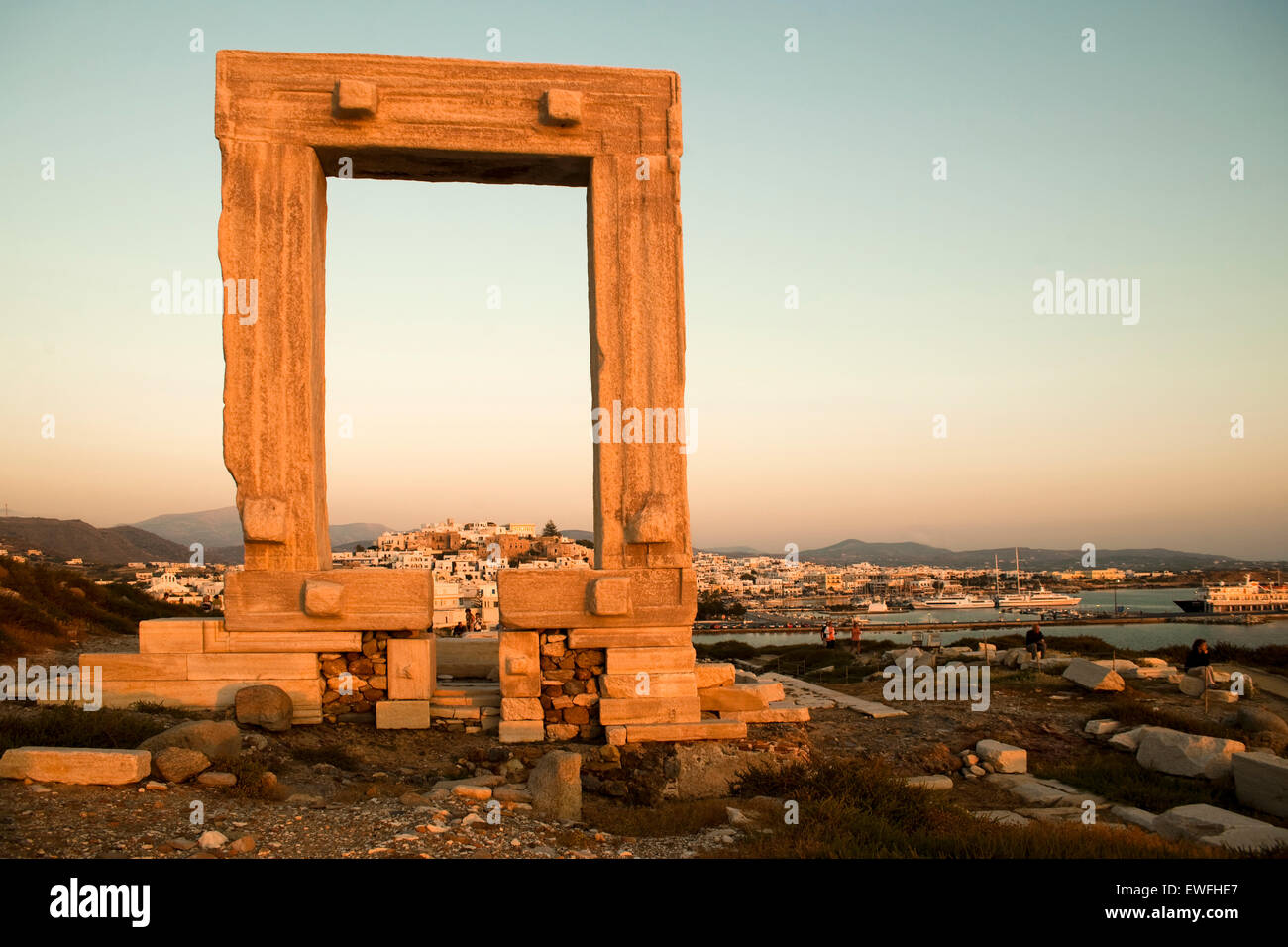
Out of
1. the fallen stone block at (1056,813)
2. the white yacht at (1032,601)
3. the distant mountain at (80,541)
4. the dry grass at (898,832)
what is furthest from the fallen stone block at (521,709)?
the white yacht at (1032,601)

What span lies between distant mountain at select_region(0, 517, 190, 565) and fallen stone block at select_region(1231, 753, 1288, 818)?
30.2 meters

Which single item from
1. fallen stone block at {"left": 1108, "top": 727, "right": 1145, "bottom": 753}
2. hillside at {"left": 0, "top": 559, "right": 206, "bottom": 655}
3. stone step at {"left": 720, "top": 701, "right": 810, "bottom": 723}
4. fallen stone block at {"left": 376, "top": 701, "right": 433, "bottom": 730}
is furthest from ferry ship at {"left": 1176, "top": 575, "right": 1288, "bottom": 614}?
hillside at {"left": 0, "top": 559, "right": 206, "bottom": 655}

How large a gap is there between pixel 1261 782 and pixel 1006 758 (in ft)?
7.04

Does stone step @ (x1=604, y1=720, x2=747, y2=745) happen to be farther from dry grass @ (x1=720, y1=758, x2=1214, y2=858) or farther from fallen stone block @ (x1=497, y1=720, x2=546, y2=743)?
dry grass @ (x1=720, y1=758, x2=1214, y2=858)

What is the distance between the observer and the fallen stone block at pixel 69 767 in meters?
5.87

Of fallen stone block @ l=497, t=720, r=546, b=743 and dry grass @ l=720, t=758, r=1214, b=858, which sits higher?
dry grass @ l=720, t=758, r=1214, b=858

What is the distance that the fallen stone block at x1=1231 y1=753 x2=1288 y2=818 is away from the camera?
714 cm

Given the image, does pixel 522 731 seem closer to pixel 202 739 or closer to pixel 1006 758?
pixel 202 739

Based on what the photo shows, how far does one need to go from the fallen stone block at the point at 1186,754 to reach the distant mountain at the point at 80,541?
29.4m

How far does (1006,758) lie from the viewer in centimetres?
867

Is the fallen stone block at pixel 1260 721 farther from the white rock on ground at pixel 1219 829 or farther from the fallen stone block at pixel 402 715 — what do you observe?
the fallen stone block at pixel 402 715
